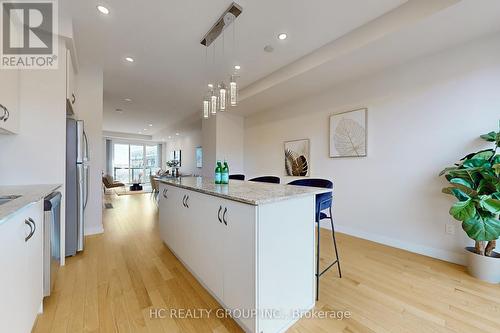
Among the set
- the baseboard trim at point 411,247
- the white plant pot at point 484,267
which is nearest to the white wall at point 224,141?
the baseboard trim at point 411,247

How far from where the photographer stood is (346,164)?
3439 millimetres

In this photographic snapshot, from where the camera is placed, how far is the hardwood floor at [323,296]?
1.47m

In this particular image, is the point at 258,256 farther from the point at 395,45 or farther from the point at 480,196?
the point at 395,45

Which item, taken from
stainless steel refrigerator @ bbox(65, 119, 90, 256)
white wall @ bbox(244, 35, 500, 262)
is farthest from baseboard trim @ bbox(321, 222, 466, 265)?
stainless steel refrigerator @ bbox(65, 119, 90, 256)

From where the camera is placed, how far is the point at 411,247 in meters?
2.72

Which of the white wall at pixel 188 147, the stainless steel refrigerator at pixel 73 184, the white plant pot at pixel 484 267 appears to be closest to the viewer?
the white plant pot at pixel 484 267

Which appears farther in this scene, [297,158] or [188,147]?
[188,147]

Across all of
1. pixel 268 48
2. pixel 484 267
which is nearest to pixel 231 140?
pixel 268 48

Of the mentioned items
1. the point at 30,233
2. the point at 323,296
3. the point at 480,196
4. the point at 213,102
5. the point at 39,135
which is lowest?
the point at 323,296

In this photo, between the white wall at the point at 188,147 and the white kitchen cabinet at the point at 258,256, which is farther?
the white wall at the point at 188,147

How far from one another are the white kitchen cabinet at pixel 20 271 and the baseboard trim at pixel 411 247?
144 inches

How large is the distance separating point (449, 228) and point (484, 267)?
503 millimetres

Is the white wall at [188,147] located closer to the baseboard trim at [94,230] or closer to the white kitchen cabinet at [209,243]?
the baseboard trim at [94,230]

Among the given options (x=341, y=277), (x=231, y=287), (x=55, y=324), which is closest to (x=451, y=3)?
(x=341, y=277)
